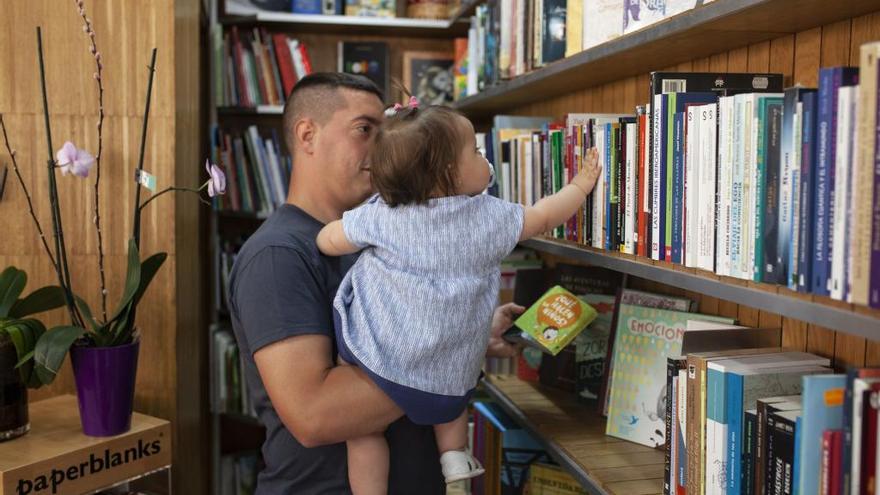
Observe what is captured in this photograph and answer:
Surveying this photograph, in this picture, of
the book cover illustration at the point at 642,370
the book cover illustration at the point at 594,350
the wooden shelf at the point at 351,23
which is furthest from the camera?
the wooden shelf at the point at 351,23

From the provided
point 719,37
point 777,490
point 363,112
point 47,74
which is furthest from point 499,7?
point 777,490

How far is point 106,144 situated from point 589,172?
4.51 feet

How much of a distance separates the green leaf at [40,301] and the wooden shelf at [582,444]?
124 centimetres

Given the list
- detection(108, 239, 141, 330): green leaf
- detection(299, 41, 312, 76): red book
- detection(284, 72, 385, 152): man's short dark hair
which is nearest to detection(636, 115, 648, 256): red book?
detection(284, 72, 385, 152): man's short dark hair

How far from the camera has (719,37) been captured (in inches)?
57.6

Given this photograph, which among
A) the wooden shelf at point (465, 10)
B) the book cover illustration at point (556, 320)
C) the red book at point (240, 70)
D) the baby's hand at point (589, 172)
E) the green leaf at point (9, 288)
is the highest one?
the wooden shelf at point (465, 10)

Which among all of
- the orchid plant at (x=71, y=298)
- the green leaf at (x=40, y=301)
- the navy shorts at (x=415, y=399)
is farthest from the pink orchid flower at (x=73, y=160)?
the navy shorts at (x=415, y=399)

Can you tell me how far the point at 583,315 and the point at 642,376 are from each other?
19cm

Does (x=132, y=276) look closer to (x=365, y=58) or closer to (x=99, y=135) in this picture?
(x=99, y=135)

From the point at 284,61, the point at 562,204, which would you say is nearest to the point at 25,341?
the point at 562,204

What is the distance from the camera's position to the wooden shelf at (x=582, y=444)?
155 centimetres

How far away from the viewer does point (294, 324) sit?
4.78 feet

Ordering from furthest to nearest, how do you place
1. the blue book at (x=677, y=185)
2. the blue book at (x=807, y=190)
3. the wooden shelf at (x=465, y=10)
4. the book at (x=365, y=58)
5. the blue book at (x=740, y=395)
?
the book at (x=365, y=58) → the wooden shelf at (x=465, y=10) → the blue book at (x=677, y=185) → the blue book at (x=740, y=395) → the blue book at (x=807, y=190)

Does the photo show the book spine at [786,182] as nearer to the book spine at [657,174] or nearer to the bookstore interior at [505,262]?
the bookstore interior at [505,262]
